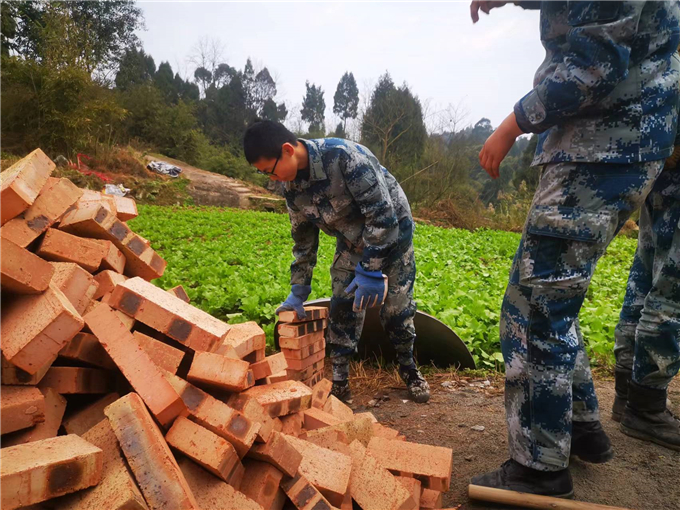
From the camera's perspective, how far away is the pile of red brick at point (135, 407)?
1259 millimetres

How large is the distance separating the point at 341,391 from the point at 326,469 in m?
1.47

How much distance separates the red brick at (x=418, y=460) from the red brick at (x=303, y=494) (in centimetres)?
38

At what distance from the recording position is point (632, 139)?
1473 millimetres

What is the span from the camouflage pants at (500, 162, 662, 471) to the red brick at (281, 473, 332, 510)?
2.27 feet

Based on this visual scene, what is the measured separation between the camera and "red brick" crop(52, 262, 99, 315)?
5.73 ft

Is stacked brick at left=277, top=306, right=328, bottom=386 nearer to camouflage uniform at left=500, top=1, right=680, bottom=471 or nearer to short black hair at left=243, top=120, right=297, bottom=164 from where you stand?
short black hair at left=243, top=120, right=297, bottom=164

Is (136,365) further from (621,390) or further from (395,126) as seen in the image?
(395,126)

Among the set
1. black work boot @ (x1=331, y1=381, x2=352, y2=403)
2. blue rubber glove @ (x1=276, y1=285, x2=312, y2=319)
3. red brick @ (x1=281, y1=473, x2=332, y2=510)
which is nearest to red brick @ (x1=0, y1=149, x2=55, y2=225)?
red brick @ (x1=281, y1=473, x2=332, y2=510)

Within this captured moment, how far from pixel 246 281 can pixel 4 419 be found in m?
4.63

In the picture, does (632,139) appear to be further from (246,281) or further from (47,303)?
(246,281)

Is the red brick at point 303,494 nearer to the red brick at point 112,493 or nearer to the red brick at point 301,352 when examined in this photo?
the red brick at point 112,493

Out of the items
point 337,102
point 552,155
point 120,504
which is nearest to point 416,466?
point 120,504

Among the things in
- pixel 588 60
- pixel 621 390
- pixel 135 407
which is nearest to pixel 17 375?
pixel 135 407

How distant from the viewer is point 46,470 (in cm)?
114
